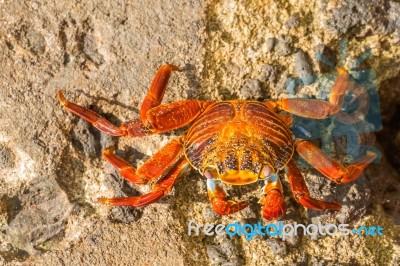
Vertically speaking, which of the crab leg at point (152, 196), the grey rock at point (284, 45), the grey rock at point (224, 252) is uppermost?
the grey rock at point (284, 45)

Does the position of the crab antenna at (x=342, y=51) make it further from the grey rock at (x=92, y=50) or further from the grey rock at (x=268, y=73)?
the grey rock at (x=92, y=50)

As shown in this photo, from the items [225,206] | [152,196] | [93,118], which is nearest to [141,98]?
[93,118]

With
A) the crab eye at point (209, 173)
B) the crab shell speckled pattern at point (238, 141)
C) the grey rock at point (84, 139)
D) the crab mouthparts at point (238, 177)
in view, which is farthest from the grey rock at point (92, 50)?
the crab mouthparts at point (238, 177)

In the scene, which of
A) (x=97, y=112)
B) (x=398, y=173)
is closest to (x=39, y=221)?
(x=97, y=112)

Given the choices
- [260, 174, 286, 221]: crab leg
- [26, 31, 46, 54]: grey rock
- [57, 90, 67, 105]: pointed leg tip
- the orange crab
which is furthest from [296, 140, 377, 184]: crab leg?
[26, 31, 46, 54]: grey rock

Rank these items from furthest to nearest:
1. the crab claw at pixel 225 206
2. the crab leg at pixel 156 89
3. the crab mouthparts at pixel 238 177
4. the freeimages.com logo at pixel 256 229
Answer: the freeimages.com logo at pixel 256 229
the crab leg at pixel 156 89
the crab claw at pixel 225 206
the crab mouthparts at pixel 238 177
